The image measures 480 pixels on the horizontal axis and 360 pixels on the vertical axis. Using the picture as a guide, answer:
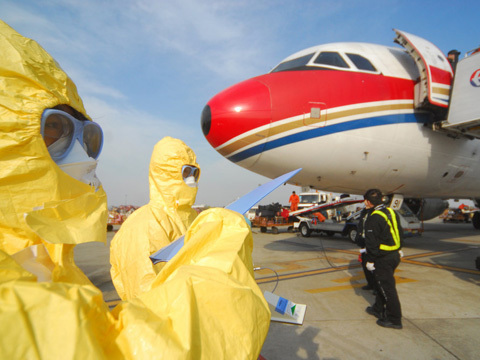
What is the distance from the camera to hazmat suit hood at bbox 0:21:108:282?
2.71 ft

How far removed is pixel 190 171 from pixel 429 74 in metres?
5.29

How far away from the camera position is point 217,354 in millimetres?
718

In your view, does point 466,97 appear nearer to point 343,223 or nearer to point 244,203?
point 244,203

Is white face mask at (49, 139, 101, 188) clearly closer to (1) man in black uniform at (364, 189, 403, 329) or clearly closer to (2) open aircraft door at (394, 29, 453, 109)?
(1) man in black uniform at (364, 189, 403, 329)

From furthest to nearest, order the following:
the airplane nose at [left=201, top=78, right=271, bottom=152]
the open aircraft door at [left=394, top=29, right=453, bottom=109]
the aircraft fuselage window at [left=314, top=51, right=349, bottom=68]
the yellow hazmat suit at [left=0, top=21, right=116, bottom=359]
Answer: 1. the aircraft fuselage window at [left=314, top=51, right=349, bottom=68]
2. the open aircraft door at [left=394, top=29, right=453, bottom=109]
3. the airplane nose at [left=201, top=78, right=271, bottom=152]
4. the yellow hazmat suit at [left=0, top=21, right=116, bottom=359]

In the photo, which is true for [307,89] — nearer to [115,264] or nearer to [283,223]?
[115,264]

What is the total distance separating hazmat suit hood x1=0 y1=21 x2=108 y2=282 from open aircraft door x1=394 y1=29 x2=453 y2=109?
6.39m

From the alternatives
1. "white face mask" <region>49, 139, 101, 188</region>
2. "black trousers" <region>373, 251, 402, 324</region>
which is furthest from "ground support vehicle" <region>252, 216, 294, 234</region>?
"white face mask" <region>49, 139, 101, 188</region>

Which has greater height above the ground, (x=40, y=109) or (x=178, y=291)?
(x=40, y=109)

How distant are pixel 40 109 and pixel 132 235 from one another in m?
1.31

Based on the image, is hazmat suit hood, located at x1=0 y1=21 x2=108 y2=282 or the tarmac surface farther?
the tarmac surface

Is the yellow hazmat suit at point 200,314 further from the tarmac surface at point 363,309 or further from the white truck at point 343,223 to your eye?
the white truck at point 343,223

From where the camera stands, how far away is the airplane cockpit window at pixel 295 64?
5822 mm

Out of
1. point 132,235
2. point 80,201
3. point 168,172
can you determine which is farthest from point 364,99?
point 80,201
